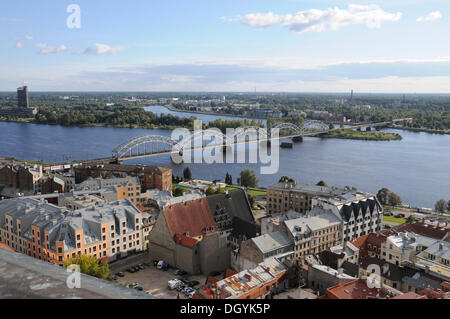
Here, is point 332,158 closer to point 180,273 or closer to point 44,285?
point 180,273

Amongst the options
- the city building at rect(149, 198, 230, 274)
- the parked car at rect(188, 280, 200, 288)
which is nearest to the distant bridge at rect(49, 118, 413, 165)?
the city building at rect(149, 198, 230, 274)

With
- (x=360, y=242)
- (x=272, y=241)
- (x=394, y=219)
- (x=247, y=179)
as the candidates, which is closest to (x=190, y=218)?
(x=272, y=241)

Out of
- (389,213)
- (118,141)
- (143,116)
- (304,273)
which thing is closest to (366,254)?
(304,273)

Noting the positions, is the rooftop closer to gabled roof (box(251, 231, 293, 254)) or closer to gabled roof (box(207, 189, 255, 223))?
gabled roof (box(251, 231, 293, 254))

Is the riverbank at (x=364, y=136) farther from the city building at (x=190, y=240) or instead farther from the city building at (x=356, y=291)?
the city building at (x=356, y=291)

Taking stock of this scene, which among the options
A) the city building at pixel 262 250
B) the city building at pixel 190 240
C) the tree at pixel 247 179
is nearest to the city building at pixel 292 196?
the city building at pixel 190 240
